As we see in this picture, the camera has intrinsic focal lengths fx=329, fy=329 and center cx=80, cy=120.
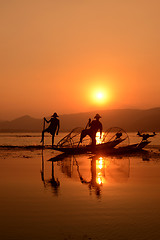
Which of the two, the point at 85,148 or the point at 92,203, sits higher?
the point at 85,148

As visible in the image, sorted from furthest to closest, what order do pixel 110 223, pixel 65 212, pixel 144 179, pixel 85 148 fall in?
pixel 85 148
pixel 144 179
pixel 65 212
pixel 110 223

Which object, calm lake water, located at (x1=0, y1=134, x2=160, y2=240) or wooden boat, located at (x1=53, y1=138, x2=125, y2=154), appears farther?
wooden boat, located at (x1=53, y1=138, x2=125, y2=154)

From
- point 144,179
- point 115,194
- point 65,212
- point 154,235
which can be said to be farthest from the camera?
point 144,179

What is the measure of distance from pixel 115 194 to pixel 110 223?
326 centimetres

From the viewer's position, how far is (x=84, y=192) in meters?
10.9

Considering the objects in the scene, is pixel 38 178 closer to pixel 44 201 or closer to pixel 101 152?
pixel 44 201

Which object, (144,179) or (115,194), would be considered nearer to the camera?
(115,194)

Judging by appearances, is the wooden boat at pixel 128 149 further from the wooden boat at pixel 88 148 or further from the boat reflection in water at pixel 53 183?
the boat reflection in water at pixel 53 183

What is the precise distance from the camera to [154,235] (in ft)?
21.3

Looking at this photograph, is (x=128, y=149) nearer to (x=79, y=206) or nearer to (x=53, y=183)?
(x=53, y=183)

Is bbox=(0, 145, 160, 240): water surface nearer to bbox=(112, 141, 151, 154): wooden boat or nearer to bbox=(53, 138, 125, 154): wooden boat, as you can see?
bbox=(53, 138, 125, 154): wooden boat

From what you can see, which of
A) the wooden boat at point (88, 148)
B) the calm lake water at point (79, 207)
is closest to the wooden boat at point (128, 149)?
the wooden boat at point (88, 148)

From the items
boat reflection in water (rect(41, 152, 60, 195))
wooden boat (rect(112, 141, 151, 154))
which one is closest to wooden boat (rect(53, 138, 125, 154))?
wooden boat (rect(112, 141, 151, 154))

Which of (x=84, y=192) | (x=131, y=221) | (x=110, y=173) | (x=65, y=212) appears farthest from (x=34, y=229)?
(x=110, y=173)
